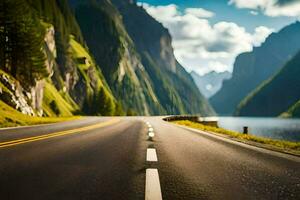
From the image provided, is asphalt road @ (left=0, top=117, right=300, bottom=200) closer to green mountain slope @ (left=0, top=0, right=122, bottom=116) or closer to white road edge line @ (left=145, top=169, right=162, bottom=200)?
white road edge line @ (left=145, top=169, right=162, bottom=200)

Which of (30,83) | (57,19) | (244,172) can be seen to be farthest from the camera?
(57,19)

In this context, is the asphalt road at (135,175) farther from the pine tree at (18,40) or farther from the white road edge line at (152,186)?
the pine tree at (18,40)

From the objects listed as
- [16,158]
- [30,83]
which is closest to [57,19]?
[30,83]

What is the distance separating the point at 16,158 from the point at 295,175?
19.3ft

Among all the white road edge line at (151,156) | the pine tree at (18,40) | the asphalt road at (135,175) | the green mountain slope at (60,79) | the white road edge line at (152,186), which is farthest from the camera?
the green mountain slope at (60,79)

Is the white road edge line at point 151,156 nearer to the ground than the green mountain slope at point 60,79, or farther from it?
nearer to the ground

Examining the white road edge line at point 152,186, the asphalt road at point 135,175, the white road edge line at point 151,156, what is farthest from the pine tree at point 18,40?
the white road edge line at point 152,186

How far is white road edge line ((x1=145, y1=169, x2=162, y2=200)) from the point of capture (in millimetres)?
4819

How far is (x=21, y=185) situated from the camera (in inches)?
208

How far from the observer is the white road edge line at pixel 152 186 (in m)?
4.82

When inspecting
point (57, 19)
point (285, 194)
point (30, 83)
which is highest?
point (57, 19)

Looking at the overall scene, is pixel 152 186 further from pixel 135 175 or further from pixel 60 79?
Answer: pixel 60 79

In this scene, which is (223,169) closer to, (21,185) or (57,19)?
(21,185)

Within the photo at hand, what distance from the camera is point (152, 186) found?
5.43 meters
